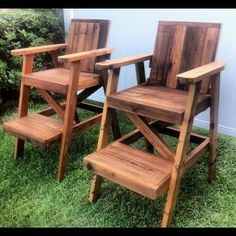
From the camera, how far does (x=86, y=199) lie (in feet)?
7.27

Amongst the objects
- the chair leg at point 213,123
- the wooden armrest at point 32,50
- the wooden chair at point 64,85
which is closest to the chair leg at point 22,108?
the wooden chair at point 64,85

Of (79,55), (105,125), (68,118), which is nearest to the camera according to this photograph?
(105,125)

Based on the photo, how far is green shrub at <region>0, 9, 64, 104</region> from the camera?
135 inches

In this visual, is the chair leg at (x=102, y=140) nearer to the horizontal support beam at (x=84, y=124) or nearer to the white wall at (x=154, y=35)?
the horizontal support beam at (x=84, y=124)

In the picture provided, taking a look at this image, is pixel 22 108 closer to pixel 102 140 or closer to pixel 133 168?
pixel 102 140

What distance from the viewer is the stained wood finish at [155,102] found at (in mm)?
1865

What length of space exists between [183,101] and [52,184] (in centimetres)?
115

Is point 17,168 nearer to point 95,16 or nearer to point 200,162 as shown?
point 200,162

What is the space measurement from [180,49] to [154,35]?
0.99m

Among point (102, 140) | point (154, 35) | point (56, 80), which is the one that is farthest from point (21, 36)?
point (102, 140)

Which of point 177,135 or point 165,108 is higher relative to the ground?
point 165,108

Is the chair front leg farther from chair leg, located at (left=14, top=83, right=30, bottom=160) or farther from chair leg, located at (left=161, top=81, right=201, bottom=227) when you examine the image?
chair leg, located at (left=161, top=81, right=201, bottom=227)
